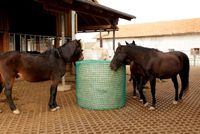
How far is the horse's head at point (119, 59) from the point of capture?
5332 mm

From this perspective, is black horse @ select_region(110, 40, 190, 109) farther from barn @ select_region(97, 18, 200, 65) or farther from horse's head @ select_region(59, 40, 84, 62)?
barn @ select_region(97, 18, 200, 65)

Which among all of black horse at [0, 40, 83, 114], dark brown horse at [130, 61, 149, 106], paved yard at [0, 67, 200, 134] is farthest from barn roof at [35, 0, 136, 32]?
dark brown horse at [130, 61, 149, 106]

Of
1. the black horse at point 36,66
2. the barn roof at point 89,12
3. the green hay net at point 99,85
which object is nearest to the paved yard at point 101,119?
the green hay net at point 99,85

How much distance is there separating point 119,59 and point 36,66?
173cm

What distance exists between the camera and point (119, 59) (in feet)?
18.0

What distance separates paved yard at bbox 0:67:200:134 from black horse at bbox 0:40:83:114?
0.38 meters

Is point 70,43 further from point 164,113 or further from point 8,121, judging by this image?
point 164,113

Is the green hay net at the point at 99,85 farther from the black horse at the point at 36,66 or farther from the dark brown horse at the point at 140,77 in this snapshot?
the dark brown horse at the point at 140,77

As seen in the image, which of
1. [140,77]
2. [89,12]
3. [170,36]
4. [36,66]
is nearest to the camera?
[36,66]

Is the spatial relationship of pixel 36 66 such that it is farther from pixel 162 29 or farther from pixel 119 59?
pixel 162 29

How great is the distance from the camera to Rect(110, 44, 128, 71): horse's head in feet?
17.5

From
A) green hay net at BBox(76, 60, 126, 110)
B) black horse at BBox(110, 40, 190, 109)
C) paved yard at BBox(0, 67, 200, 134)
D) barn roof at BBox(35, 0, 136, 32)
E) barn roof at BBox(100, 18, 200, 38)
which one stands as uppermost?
barn roof at BBox(100, 18, 200, 38)

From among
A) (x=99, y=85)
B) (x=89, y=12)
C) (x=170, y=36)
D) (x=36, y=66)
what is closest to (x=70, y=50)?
(x=36, y=66)

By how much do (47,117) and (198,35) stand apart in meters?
25.6
